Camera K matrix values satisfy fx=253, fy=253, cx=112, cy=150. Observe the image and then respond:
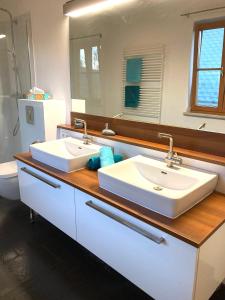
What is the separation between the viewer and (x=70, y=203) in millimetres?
1618

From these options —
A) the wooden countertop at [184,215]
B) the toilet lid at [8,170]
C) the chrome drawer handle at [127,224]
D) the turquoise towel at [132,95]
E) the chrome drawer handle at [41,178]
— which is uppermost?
the turquoise towel at [132,95]

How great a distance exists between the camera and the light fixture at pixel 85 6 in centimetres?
191

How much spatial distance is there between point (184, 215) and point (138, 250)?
11.6 inches

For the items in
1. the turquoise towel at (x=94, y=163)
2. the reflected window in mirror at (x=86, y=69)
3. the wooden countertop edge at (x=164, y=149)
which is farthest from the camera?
the reflected window in mirror at (x=86, y=69)

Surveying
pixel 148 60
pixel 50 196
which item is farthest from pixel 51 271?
pixel 148 60

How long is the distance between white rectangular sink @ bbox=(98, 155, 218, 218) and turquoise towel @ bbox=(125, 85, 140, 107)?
0.44 meters

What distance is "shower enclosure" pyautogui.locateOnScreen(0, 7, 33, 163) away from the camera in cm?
282

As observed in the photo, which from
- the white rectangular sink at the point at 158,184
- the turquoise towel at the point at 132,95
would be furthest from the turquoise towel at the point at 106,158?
the turquoise towel at the point at 132,95

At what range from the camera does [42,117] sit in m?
2.40

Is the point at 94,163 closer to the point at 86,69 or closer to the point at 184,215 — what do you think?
the point at 184,215

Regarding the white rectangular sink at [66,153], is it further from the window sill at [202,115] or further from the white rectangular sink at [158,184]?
the window sill at [202,115]

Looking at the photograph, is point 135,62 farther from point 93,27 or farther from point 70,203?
point 70,203

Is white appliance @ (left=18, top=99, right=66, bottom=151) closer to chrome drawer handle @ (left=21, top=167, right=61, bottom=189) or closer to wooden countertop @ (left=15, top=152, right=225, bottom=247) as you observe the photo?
chrome drawer handle @ (left=21, top=167, right=61, bottom=189)

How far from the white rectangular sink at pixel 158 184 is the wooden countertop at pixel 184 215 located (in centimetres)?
3
